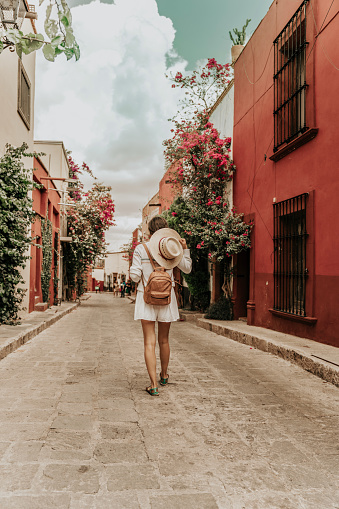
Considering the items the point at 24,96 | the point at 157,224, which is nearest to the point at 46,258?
the point at 24,96

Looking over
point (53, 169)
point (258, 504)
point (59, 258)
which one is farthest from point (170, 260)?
point (53, 169)

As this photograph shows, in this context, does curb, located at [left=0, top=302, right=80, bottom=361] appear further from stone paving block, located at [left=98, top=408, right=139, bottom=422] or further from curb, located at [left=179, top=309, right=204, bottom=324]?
curb, located at [left=179, top=309, right=204, bottom=324]

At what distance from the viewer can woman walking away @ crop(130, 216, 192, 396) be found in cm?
490

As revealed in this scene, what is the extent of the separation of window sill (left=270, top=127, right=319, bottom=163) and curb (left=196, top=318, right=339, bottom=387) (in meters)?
3.57

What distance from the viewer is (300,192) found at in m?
8.93

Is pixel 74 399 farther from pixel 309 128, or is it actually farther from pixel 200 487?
pixel 309 128

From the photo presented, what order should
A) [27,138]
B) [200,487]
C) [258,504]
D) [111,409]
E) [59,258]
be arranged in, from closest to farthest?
[258,504] < [200,487] < [111,409] < [27,138] < [59,258]

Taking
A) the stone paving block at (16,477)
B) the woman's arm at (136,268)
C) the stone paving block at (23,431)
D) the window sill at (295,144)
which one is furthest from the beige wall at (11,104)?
the stone paving block at (16,477)

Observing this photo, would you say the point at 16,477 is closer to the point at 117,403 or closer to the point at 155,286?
the point at 117,403

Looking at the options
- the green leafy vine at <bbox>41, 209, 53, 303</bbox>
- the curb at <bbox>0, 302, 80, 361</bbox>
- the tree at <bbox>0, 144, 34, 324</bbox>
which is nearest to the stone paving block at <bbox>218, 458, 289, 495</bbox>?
the curb at <bbox>0, 302, 80, 361</bbox>

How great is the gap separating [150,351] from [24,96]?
10429 millimetres

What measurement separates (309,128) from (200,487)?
278 inches

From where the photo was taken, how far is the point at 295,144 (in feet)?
29.5

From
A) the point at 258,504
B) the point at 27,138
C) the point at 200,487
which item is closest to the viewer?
the point at 258,504
